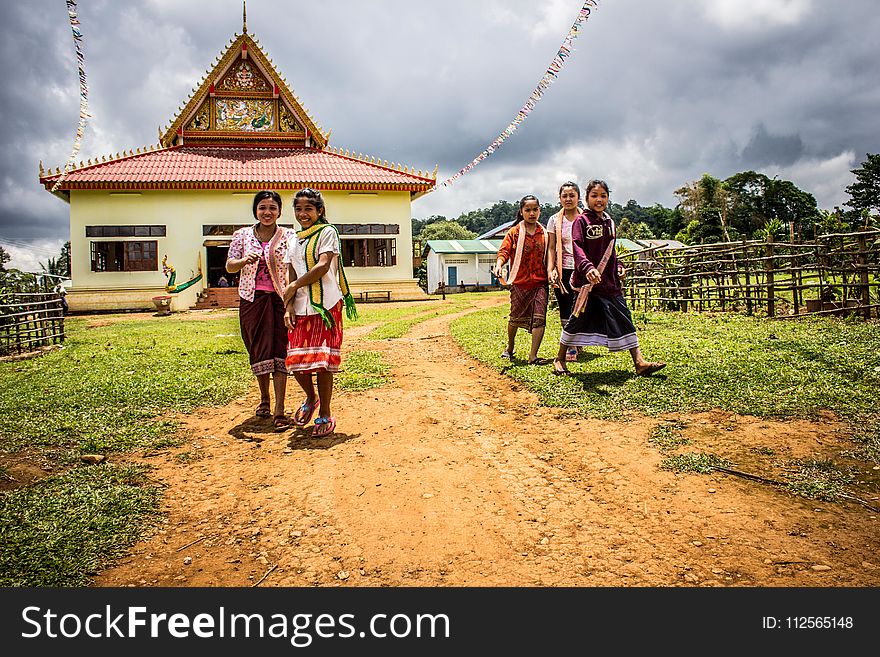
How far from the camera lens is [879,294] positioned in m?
8.97

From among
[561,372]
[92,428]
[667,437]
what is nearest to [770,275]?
[561,372]

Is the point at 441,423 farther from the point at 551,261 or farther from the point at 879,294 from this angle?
the point at 879,294

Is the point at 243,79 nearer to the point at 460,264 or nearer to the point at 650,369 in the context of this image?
the point at 460,264

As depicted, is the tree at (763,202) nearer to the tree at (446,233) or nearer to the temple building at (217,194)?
the tree at (446,233)

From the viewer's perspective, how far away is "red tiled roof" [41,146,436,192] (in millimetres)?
21297

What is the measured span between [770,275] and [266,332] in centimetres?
929

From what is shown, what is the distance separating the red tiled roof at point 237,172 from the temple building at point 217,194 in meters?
0.05

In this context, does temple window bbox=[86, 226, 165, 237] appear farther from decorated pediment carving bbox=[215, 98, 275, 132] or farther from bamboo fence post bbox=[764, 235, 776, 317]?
bamboo fence post bbox=[764, 235, 776, 317]

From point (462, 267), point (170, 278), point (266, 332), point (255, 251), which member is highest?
point (462, 267)

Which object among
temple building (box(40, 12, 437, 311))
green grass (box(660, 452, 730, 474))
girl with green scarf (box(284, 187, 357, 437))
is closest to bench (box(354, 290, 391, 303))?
temple building (box(40, 12, 437, 311))

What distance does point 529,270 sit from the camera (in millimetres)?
6520

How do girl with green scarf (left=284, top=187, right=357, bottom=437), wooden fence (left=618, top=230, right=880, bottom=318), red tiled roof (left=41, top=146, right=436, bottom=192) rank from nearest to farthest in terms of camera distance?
girl with green scarf (left=284, top=187, right=357, bottom=437) → wooden fence (left=618, top=230, right=880, bottom=318) → red tiled roof (left=41, top=146, right=436, bottom=192)

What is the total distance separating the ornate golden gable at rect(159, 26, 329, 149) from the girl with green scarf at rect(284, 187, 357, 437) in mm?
21476

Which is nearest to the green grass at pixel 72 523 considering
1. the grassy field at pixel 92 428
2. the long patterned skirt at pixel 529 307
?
the grassy field at pixel 92 428
